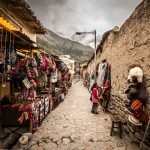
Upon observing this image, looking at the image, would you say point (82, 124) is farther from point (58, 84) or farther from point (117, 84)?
point (58, 84)

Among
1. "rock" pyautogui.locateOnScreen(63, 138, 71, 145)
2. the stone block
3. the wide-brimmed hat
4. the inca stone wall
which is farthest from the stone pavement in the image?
the wide-brimmed hat

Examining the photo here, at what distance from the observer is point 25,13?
6652 millimetres

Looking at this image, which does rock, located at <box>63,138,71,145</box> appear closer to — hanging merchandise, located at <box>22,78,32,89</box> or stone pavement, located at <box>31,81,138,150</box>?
stone pavement, located at <box>31,81,138,150</box>

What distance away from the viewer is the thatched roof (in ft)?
18.5

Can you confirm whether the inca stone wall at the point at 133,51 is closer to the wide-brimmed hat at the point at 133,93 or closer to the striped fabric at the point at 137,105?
the wide-brimmed hat at the point at 133,93

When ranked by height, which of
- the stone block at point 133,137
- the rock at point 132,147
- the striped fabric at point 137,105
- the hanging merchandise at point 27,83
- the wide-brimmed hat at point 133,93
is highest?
the hanging merchandise at point 27,83

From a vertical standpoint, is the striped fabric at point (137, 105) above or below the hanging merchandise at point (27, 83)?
below

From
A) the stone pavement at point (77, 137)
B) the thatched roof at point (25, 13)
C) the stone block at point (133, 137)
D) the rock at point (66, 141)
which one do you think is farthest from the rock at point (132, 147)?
the thatched roof at point (25, 13)

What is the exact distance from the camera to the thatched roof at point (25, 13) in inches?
222

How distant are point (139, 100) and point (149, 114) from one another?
0.43 metres

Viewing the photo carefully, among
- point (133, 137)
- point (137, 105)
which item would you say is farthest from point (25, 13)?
point (133, 137)

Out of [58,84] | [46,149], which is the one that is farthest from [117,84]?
[58,84]

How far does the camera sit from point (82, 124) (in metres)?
6.47

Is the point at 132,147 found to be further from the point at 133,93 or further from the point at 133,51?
the point at 133,51
